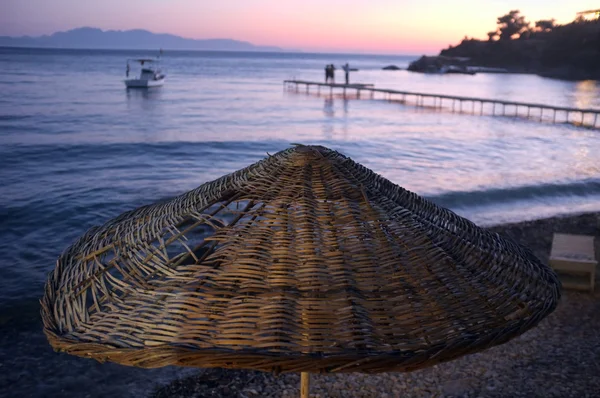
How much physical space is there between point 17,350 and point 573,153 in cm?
1825

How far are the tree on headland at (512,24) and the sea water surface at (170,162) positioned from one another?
60.7m

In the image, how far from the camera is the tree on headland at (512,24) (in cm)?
9275

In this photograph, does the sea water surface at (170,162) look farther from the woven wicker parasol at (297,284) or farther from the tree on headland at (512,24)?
the tree on headland at (512,24)

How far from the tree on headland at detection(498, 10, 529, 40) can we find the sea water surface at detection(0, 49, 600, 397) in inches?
2389

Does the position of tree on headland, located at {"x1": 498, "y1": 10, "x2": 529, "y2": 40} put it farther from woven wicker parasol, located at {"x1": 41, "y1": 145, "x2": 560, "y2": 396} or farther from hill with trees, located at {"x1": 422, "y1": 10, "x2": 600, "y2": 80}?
woven wicker parasol, located at {"x1": 41, "y1": 145, "x2": 560, "y2": 396}

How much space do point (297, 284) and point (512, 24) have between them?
101606 millimetres

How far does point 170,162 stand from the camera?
58.6ft

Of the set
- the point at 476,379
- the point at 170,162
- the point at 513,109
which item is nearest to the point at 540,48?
the point at 513,109

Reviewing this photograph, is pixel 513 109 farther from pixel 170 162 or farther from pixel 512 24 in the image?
pixel 512 24

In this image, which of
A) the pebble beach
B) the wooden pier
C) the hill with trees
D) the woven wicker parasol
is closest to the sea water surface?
the pebble beach

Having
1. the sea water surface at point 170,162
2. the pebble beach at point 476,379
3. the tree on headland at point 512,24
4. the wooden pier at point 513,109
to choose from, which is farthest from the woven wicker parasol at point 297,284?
the tree on headland at point 512,24

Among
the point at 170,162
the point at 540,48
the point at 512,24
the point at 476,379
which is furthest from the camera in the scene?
the point at 512,24

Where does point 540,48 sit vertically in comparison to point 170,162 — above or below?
above

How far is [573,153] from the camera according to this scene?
19109mm
